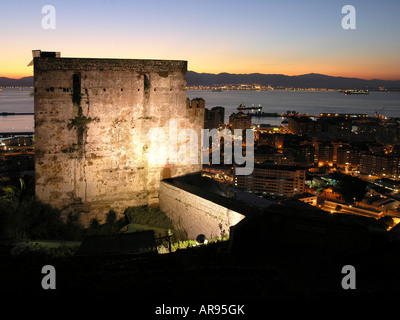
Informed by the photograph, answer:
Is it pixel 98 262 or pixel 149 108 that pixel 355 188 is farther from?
pixel 98 262

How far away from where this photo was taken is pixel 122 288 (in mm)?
3623

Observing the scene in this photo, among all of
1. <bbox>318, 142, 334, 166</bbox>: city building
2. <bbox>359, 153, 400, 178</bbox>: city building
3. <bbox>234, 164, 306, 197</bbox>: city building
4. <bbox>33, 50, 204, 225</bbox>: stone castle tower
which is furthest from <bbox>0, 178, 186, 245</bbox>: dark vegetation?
<bbox>318, 142, 334, 166</bbox>: city building

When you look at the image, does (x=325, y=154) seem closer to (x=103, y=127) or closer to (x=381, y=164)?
(x=381, y=164)

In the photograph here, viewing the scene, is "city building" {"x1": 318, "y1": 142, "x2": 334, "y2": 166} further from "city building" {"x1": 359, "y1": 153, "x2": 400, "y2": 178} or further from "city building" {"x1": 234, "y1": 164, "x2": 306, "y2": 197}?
"city building" {"x1": 234, "y1": 164, "x2": 306, "y2": 197}

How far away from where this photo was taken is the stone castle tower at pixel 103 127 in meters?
7.70

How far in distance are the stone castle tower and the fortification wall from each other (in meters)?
0.66

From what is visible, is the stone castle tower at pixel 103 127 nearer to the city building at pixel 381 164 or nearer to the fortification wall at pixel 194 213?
the fortification wall at pixel 194 213

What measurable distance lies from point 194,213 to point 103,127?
2827mm

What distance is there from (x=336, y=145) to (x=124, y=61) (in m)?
53.2

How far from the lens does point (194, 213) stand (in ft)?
24.2

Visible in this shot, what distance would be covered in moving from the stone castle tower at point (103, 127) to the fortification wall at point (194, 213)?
2.18ft

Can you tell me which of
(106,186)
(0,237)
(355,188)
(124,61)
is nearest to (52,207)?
(106,186)

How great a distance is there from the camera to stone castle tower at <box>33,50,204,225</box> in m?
7.70
